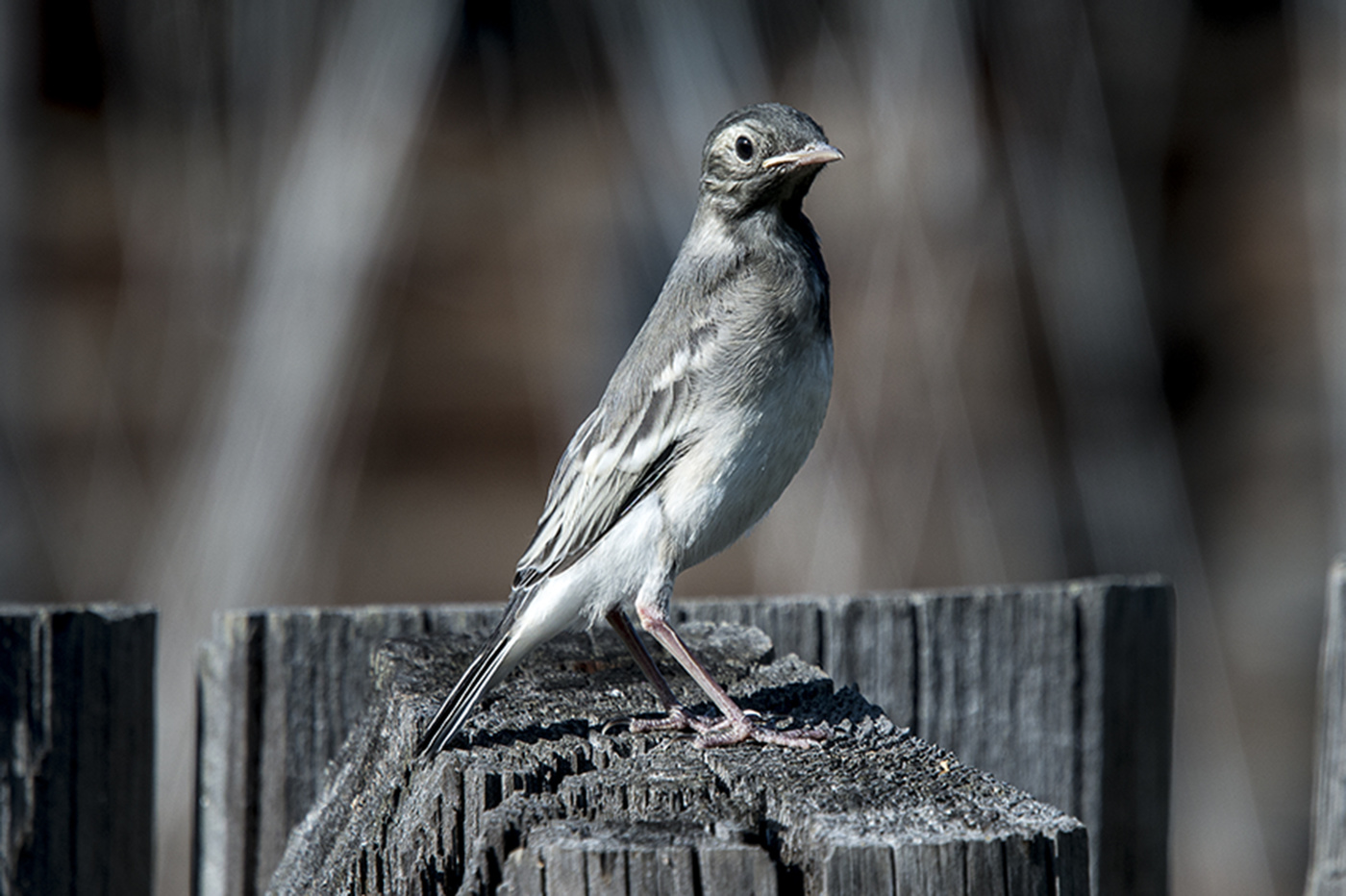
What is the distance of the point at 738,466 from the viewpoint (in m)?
3.47

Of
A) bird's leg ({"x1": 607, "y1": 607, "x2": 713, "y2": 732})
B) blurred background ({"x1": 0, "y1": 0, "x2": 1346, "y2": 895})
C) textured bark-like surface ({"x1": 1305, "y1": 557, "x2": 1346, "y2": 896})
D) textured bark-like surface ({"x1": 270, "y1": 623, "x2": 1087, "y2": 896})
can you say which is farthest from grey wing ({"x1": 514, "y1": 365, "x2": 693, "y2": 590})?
blurred background ({"x1": 0, "y1": 0, "x2": 1346, "y2": 895})

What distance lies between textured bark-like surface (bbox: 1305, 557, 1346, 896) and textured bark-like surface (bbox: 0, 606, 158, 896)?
8.27 feet

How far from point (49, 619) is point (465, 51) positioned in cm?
523

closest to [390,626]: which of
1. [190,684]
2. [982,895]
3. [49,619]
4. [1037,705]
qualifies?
[49,619]

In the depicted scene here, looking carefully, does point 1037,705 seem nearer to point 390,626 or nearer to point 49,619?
point 390,626

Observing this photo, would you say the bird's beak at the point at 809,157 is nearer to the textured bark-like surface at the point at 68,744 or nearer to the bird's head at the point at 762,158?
the bird's head at the point at 762,158

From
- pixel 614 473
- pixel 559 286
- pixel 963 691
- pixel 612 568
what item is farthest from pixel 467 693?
pixel 559 286

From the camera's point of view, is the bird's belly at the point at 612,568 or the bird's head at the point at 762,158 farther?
the bird's head at the point at 762,158

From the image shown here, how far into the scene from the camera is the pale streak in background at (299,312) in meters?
7.21

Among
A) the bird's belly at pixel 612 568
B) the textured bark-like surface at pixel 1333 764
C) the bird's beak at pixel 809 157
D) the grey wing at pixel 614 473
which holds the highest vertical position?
the bird's beak at pixel 809 157

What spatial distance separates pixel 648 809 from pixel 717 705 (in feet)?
2.91

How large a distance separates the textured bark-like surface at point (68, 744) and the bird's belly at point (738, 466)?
1.18 meters

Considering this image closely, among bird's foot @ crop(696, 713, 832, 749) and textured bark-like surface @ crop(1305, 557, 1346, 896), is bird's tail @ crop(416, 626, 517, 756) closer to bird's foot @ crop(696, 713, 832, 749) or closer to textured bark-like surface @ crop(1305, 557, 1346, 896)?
bird's foot @ crop(696, 713, 832, 749)

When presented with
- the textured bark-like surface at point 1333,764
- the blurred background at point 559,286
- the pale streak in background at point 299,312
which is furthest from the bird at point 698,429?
the pale streak in background at point 299,312
